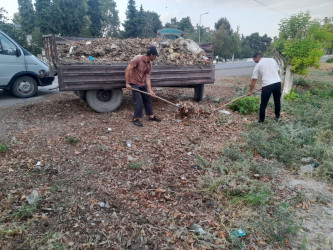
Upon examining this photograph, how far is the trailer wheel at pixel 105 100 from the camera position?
5.68 metres

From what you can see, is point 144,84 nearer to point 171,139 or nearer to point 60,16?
point 171,139

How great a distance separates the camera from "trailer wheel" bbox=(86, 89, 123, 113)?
568 cm

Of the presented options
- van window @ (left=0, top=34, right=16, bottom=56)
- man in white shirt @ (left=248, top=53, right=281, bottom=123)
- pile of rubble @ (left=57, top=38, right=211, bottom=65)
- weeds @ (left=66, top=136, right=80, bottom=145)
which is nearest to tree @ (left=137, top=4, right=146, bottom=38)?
van window @ (left=0, top=34, right=16, bottom=56)

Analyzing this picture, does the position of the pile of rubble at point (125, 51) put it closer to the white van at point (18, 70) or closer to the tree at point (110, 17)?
the white van at point (18, 70)

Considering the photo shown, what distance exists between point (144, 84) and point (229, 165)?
2.72 m

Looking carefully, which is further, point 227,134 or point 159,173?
point 227,134

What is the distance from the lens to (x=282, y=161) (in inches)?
162

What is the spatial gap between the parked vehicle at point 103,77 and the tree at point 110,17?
46.4 metres

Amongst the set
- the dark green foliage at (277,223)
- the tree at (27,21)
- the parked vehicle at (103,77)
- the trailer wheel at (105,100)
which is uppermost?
the tree at (27,21)

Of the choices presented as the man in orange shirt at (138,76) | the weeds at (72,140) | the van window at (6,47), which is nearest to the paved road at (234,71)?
the man in orange shirt at (138,76)

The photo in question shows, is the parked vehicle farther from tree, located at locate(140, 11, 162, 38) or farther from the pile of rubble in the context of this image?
tree, located at locate(140, 11, 162, 38)

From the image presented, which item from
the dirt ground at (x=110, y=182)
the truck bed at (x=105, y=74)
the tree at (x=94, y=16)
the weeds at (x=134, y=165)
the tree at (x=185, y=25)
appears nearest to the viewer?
the dirt ground at (x=110, y=182)

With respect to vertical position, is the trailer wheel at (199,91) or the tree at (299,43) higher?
the tree at (299,43)

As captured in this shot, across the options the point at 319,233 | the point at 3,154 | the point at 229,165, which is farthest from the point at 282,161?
the point at 3,154
